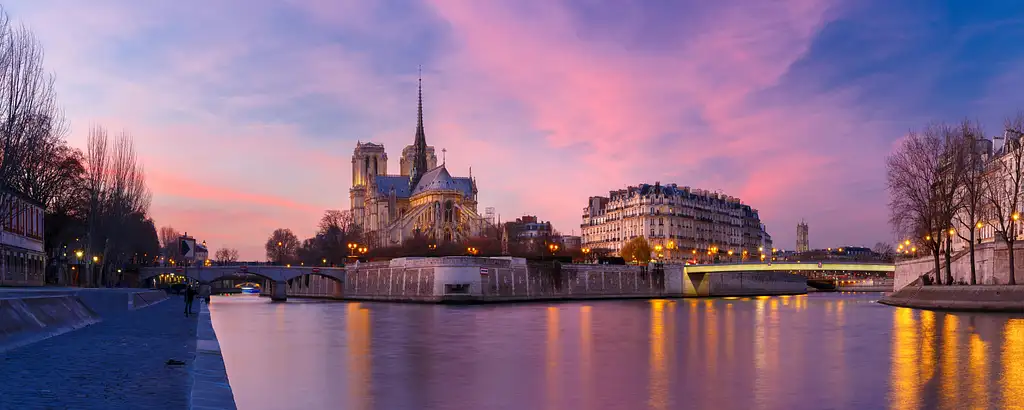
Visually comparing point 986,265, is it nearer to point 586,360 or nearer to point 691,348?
point 691,348

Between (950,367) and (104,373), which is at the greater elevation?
(104,373)

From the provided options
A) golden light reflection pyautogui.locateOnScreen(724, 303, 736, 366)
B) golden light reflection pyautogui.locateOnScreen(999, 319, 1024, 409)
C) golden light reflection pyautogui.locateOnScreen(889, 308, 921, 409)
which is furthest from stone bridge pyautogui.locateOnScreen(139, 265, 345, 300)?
golden light reflection pyautogui.locateOnScreen(999, 319, 1024, 409)

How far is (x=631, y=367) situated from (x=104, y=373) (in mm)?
12523

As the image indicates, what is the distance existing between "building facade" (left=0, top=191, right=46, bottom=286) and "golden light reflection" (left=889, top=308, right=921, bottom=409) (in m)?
44.1

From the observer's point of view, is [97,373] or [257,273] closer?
[97,373]

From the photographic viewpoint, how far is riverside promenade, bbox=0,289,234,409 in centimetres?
1107

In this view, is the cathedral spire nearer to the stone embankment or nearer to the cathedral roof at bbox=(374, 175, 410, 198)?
the cathedral roof at bbox=(374, 175, 410, 198)

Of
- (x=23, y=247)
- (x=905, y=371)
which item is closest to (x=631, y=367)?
(x=905, y=371)

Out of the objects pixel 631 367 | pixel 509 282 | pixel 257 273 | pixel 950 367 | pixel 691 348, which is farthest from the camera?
pixel 257 273

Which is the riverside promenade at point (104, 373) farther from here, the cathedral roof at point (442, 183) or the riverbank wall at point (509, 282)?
the cathedral roof at point (442, 183)

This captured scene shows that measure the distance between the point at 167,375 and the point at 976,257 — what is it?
61344mm

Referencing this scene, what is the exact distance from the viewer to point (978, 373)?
66.5ft

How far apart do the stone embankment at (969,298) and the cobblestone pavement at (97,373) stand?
147 feet

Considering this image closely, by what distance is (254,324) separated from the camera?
148 ft
